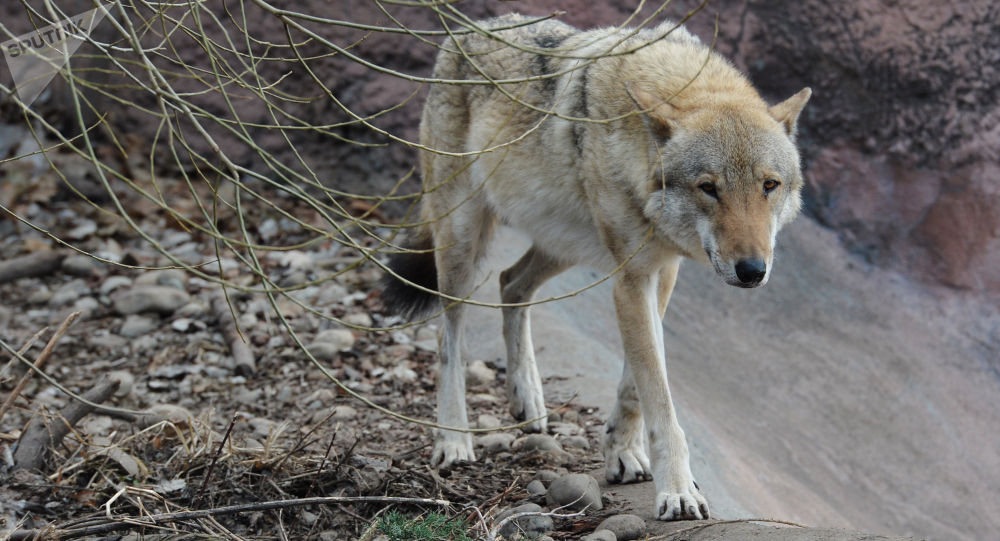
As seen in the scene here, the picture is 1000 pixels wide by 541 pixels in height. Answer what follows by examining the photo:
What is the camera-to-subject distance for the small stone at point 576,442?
394cm

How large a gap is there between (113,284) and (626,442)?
13.4 feet

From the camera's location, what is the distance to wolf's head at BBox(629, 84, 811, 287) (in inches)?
113

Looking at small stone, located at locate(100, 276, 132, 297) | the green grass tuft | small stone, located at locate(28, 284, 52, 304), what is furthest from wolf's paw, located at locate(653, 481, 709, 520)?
small stone, located at locate(28, 284, 52, 304)

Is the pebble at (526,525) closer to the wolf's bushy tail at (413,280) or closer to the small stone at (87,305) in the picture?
the wolf's bushy tail at (413,280)

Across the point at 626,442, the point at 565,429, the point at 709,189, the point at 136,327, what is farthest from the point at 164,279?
the point at 709,189

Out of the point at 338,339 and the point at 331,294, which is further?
the point at 331,294

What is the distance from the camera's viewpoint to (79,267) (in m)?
6.12

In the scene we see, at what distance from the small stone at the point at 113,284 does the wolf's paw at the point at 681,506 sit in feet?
14.5

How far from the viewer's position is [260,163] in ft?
24.5

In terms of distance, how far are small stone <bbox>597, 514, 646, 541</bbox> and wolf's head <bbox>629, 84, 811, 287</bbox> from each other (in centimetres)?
83

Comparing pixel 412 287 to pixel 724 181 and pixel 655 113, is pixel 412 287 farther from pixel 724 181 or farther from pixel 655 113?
pixel 724 181

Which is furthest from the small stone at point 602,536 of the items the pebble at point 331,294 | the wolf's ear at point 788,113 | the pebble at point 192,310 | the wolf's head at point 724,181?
the pebble at point 192,310

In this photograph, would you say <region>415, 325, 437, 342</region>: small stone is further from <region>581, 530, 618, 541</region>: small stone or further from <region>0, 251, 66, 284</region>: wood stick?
<region>581, 530, 618, 541</region>: small stone

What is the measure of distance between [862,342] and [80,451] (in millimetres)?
5402
